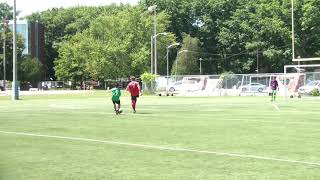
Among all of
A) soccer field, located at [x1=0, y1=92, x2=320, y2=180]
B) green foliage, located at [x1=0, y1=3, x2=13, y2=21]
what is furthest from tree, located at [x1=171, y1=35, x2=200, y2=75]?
soccer field, located at [x1=0, y1=92, x2=320, y2=180]

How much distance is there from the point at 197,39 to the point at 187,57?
484 centimetres

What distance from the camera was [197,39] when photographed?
109625mm

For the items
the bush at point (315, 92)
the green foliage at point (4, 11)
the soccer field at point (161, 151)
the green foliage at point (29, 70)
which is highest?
the green foliage at point (4, 11)

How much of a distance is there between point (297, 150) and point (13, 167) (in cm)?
577

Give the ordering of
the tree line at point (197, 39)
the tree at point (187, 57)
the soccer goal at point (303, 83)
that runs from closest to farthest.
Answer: the soccer goal at point (303, 83), the tree line at point (197, 39), the tree at point (187, 57)

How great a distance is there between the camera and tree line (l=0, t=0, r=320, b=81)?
9612 cm

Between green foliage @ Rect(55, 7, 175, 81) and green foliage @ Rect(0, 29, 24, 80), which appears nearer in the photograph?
green foliage @ Rect(55, 7, 175, 81)

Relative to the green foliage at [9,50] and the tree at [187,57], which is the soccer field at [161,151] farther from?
the green foliage at [9,50]

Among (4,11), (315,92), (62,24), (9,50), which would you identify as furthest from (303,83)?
(4,11)

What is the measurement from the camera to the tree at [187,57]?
10581 cm

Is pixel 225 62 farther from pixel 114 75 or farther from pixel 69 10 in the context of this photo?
pixel 69 10

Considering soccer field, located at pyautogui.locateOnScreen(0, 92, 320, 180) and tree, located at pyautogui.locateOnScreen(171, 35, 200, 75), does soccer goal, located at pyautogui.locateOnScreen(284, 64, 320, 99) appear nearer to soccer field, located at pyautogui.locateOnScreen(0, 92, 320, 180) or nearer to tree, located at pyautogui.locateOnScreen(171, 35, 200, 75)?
soccer field, located at pyautogui.locateOnScreen(0, 92, 320, 180)

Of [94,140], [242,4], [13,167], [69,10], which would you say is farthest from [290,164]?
[69,10]

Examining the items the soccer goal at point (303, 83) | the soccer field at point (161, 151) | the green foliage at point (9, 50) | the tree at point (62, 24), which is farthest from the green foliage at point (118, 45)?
the soccer field at point (161, 151)
